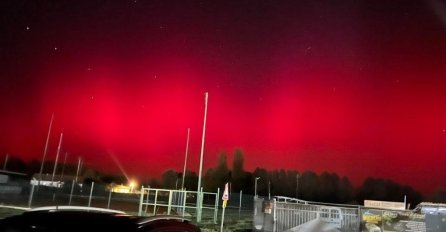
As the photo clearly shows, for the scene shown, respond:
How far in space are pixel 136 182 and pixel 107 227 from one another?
79.3 m

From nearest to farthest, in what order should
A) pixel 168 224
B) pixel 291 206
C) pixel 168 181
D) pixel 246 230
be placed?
1. pixel 168 224
2. pixel 291 206
3. pixel 246 230
4. pixel 168 181

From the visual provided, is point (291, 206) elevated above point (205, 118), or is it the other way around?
point (205, 118)

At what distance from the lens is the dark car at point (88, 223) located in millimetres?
2900

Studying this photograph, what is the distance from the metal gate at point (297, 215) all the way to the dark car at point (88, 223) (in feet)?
58.3

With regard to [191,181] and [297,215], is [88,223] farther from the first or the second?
[191,181]

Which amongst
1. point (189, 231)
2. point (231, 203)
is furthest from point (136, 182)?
point (189, 231)

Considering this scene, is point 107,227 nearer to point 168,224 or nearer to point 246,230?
point 168,224

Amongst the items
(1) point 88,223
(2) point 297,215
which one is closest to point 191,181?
(2) point 297,215

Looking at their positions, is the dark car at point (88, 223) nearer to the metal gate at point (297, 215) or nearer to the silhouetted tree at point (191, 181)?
the metal gate at point (297, 215)

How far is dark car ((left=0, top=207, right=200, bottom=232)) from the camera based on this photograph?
2.90 meters

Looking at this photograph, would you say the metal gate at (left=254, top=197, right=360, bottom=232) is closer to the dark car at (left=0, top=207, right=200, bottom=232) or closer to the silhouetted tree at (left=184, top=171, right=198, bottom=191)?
the dark car at (left=0, top=207, right=200, bottom=232)

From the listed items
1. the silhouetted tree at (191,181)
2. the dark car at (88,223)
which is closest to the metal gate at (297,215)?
the dark car at (88,223)

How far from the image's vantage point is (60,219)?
10.1 ft

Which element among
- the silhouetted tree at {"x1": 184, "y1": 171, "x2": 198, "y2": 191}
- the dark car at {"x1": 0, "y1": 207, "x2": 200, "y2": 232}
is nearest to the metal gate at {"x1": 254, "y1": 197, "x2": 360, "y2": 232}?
the dark car at {"x1": 0, "y1": 207, "x2": 200, "y2": 232}
